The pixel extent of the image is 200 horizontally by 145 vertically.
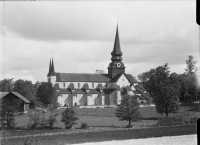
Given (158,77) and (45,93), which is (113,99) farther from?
(158,77)

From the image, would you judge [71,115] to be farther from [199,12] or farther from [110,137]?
[199,12]

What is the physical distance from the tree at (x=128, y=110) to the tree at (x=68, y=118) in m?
3.96

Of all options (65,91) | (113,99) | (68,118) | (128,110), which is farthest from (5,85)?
(65,91)

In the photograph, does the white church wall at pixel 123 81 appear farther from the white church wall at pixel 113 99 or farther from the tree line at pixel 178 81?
the tree line at pixel 178 81

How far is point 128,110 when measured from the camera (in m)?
21.6

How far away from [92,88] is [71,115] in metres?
29.9

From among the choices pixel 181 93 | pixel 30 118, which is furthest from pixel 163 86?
pixel 30 118

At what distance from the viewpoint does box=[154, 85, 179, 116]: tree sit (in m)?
20.8

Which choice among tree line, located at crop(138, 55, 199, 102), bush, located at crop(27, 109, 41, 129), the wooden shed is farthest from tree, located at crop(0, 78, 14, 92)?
tree line, located at crop(138, 55, 199, 102)

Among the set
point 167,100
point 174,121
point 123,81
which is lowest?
point 174,121

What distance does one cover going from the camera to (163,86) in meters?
21.0

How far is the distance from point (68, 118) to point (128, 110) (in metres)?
5.08

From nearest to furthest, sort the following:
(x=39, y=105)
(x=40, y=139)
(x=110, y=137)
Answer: (x=40, y=139)
(x=110, y=137)
(x=39, y=105)

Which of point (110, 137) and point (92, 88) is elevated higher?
point (92, 88)
